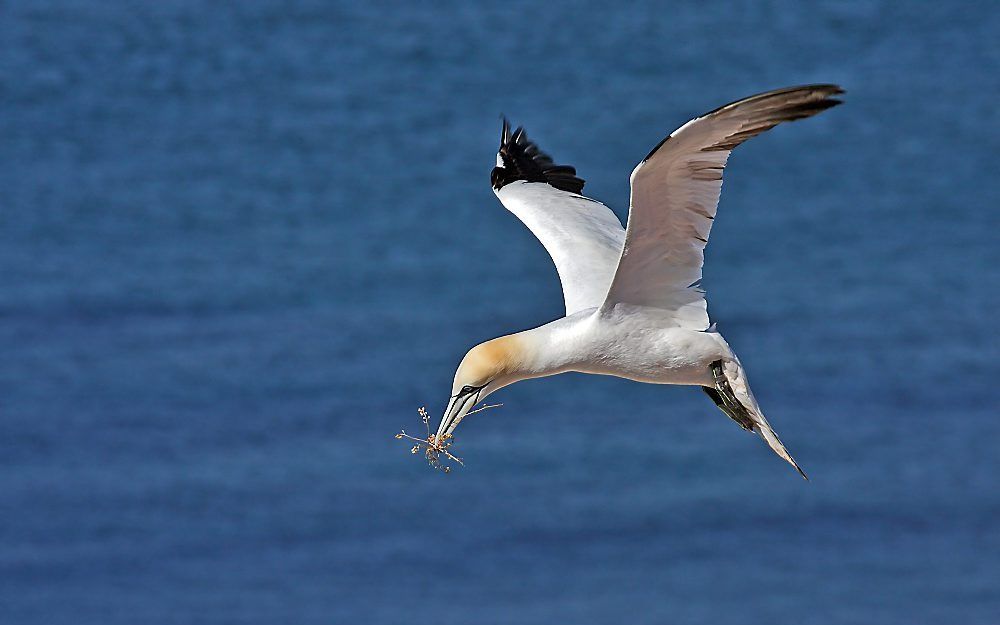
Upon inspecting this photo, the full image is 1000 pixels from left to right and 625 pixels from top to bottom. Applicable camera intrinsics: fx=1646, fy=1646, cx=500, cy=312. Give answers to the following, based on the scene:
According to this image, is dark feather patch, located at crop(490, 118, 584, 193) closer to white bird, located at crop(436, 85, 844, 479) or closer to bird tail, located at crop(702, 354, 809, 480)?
white bird, located at crop(436, 85, 844, 479)

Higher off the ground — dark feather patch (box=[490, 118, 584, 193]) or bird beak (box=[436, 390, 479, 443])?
dark feather patch (box=[490, 118, 584, 193])

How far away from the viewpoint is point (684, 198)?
22.8ft

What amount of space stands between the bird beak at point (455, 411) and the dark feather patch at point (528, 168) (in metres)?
2.97

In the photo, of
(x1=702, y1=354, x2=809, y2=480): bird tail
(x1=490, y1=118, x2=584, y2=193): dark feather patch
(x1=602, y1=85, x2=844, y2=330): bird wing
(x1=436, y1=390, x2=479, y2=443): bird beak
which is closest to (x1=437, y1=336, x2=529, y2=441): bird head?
(x1=436, y1=390, x2=479, y2=443): bird beak

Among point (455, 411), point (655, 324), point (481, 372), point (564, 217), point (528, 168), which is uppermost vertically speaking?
point (528, 168)

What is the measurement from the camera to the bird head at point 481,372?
7.26 meters

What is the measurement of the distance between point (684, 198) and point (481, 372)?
1176 millimetres

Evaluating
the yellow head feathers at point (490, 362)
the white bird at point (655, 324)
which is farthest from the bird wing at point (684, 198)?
the yellow head feathers at point (490, 362)

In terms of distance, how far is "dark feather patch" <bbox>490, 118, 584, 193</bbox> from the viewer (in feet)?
33.4

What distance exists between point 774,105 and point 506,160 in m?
4.45

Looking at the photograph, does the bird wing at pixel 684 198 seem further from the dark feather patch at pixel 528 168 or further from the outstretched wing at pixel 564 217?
the dark feather patch at pixel 528 168

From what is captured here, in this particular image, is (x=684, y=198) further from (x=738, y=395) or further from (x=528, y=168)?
(x=528, y=168)

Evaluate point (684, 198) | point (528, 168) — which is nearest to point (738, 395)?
point (684, 198)

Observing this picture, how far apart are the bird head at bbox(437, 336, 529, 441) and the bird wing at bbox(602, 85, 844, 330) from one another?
1.59 feet
